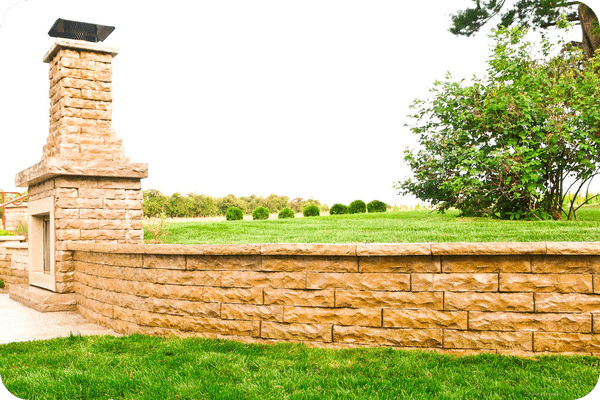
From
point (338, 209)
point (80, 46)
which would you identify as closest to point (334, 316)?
point (80, 46)

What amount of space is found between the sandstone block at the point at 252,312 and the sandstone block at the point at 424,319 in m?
0.95

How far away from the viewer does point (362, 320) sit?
3.96 metres

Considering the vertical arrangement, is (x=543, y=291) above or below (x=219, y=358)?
above

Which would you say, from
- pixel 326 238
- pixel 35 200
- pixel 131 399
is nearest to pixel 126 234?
pixel 35 200

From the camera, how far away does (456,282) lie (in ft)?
12.4

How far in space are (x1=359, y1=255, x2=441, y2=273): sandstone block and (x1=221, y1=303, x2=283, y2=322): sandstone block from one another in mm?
864

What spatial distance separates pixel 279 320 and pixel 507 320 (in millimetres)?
1885

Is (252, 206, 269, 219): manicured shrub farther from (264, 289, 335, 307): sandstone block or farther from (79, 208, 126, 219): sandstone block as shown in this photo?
(264, 289, 335, 307): sandstone block

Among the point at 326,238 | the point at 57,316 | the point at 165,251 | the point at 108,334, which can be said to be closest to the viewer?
the point at 165,251

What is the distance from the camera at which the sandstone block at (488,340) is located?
12.2ft

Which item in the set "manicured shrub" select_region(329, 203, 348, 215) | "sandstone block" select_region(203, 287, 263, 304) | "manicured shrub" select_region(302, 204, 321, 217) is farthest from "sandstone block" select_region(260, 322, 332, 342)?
"manicured shrub" select_region(329, 203, 348, 215)

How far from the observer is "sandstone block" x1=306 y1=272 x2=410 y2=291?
12.7 ft

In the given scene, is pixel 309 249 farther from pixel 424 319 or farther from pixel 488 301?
pixel 488 301

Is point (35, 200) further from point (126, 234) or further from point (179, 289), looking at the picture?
point (179, 289)
